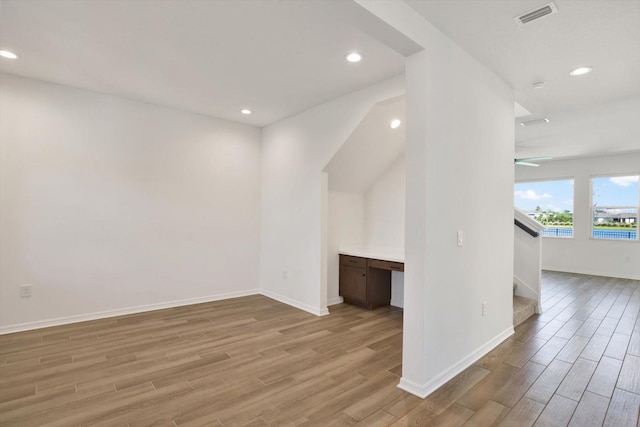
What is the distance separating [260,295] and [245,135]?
2630 mm

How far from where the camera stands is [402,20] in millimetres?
2143

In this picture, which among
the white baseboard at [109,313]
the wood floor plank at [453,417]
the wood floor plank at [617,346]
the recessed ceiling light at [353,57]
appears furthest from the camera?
the white baseboard at [109,313]

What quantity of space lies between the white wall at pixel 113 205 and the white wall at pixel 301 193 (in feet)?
1.13

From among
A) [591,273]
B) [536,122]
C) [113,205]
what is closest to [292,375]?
[113,205]

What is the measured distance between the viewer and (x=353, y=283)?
4.53m

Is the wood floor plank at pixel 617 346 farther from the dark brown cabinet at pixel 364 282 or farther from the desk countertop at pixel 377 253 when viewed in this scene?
the dark brown cabinet at pixel 364 282

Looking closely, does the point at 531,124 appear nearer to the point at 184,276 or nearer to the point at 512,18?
the point at 512,18

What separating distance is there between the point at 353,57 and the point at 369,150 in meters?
1.48

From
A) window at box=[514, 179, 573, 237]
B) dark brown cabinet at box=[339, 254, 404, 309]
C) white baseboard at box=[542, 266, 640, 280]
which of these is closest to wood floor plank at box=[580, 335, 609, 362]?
dark brown cabinet at box=[339, 254, 404, 309]

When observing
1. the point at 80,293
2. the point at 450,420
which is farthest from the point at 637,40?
the point at 80,293

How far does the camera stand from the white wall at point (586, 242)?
22.3 feet

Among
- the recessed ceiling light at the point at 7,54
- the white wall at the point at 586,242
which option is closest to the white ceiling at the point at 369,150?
the recessed ceiling light at the point at 7,54

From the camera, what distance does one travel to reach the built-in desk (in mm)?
4301

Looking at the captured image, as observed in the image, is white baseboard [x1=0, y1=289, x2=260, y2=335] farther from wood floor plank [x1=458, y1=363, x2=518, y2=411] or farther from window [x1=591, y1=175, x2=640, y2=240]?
window [x1=591, y1=175, x2=640, y2=240]
